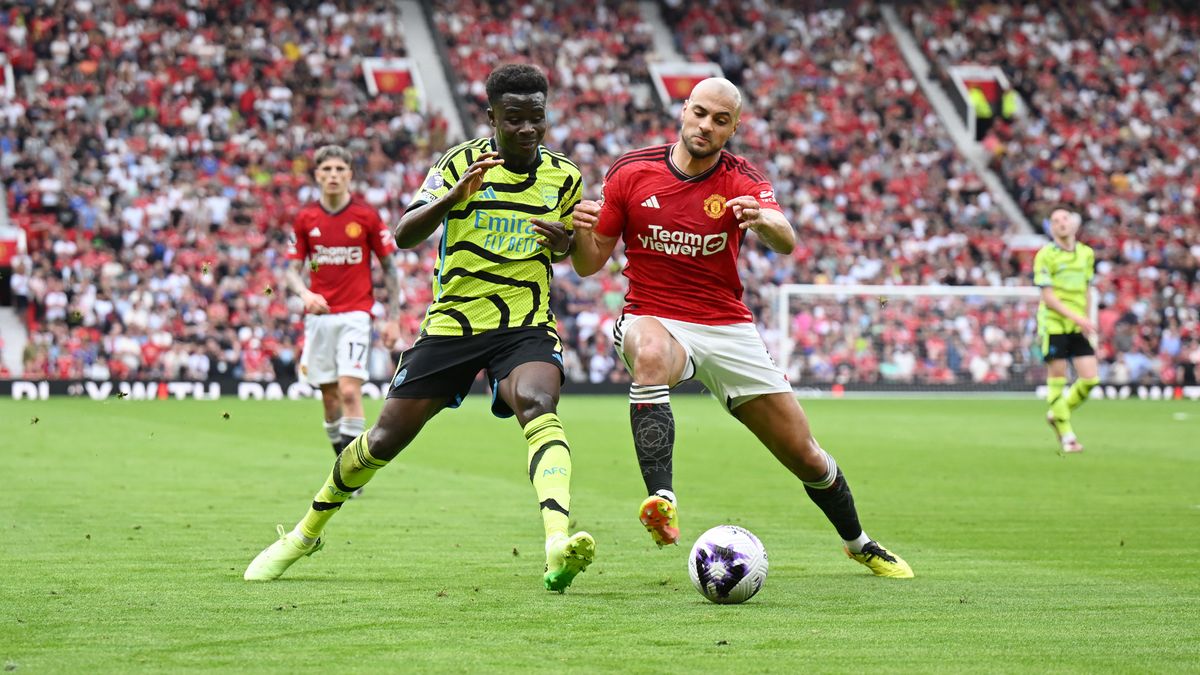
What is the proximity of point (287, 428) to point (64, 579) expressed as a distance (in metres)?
13.6

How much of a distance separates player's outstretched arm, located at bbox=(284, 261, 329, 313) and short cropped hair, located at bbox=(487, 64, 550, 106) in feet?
16.1

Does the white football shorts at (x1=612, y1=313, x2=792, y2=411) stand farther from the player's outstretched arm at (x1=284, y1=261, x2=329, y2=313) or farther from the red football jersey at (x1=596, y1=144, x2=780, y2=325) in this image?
the player's outstretched arm at (x1=284, y1=261, x2=329, y2=313)

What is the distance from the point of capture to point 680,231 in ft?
24.8

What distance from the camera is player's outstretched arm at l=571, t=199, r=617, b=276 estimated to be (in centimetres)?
718

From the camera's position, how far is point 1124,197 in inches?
1575

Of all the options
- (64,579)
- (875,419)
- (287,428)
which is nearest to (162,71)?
(287,428)

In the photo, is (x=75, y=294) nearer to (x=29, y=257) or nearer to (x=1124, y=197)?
(x=29, y=257)

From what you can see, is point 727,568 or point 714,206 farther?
point 714,206

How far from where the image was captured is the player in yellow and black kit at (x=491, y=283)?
7.04 m

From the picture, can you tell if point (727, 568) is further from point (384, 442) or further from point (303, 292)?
point (303, 292)

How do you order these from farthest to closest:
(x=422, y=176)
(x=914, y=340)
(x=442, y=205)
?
(x=422, y=176) → (x=914, y=340) → (x=442, y=205)

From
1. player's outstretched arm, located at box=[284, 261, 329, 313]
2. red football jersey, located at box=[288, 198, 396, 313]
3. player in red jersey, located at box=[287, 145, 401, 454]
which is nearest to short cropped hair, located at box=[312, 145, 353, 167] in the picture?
player in red jersey, located at box=[287, 145, 401, 454]

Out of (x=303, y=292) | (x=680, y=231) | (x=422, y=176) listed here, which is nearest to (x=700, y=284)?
(x=680, y=231)

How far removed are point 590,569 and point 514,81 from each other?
2605mm
